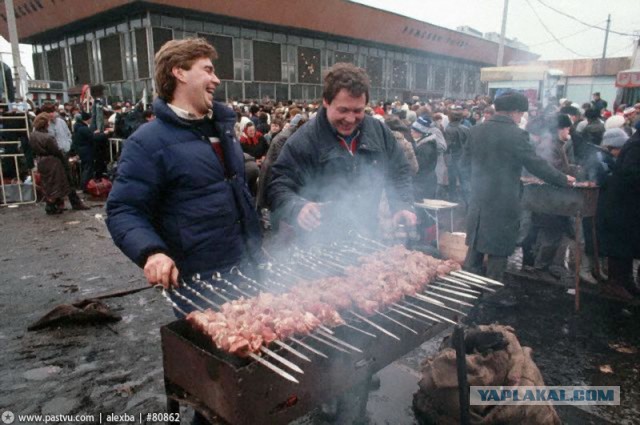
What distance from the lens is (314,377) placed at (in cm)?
224

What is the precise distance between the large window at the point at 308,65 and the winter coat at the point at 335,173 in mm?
26960

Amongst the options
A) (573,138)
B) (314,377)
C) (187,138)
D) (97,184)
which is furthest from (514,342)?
(97,184)

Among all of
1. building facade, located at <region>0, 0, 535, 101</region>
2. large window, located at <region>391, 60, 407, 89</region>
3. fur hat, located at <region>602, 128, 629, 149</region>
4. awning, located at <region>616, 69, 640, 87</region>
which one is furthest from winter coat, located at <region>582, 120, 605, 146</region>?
large window, located at <region>391, 60, 407, 89</region>

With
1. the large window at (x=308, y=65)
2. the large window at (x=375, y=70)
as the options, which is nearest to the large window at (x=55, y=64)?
the large window at (x=308, y=65)

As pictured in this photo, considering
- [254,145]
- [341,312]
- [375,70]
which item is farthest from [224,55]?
[341,312]

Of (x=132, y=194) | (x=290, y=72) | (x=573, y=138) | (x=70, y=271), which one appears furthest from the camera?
(x=290, y=72)

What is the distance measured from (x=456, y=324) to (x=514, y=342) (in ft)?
3.19

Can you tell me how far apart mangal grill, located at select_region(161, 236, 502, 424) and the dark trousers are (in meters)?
2.45

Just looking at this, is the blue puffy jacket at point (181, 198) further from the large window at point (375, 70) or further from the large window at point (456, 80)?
the large window at point (456, 80)

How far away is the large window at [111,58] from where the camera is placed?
25.3 metres

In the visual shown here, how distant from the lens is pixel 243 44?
2625 cm

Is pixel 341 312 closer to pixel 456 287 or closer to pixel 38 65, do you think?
pixel 456 287

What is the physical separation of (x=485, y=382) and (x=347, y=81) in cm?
253

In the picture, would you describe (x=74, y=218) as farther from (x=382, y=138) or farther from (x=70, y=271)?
(x=382, y=138)
